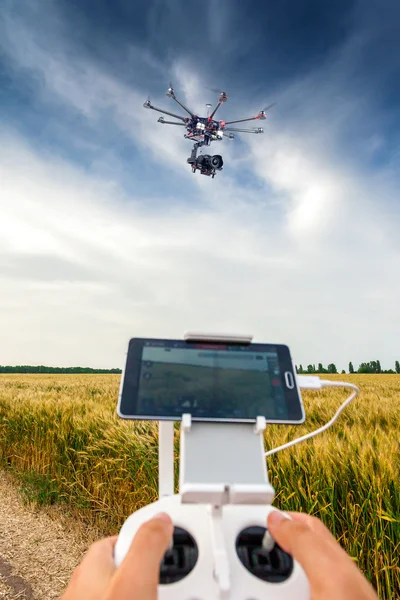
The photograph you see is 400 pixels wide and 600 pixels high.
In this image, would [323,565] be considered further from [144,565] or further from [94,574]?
[94,574]

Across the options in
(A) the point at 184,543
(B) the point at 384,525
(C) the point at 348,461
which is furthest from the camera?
(C) the point at 348,461

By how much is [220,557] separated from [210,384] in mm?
467

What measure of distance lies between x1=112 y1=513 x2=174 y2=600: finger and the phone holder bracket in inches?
5.7

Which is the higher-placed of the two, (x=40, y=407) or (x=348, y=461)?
(x=40, y=407)

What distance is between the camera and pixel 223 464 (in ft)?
3.72

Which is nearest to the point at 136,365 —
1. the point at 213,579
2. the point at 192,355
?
the point at 192,355

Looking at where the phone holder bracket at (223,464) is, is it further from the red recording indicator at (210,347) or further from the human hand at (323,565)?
the red recording indicator at (210,347)

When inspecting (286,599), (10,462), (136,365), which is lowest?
(286,599)

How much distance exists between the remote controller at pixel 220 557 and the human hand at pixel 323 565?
10 cm

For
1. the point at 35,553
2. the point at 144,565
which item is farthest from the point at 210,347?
the point at 35,553

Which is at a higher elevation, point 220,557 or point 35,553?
point 220,557

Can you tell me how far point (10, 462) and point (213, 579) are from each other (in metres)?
6.50

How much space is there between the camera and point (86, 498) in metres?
4.51

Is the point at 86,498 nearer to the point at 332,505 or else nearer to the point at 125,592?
the point at 332,505
